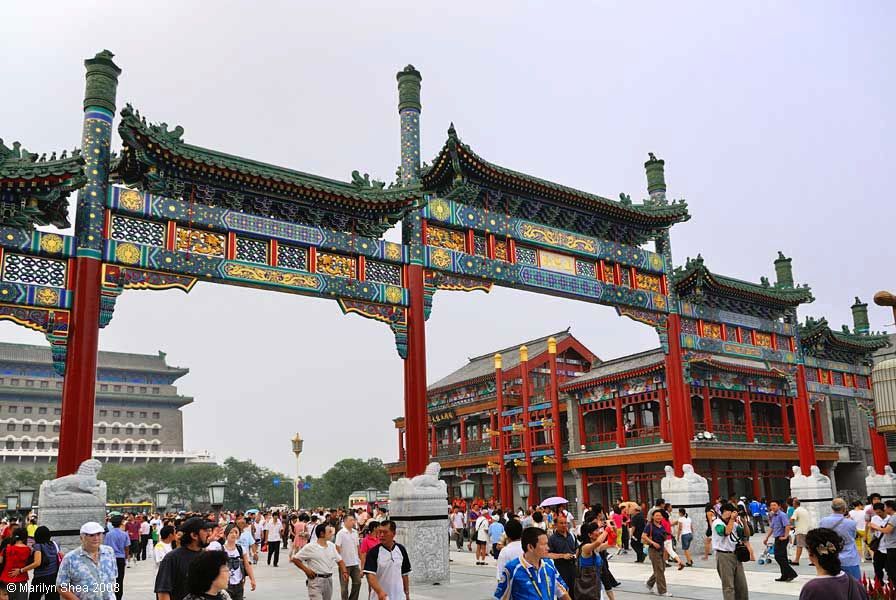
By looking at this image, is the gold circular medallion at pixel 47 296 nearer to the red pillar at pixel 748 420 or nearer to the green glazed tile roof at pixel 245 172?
the green glazed tile roof at pixel 245 172

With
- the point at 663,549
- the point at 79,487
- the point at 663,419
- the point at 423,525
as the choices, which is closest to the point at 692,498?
the point at 663,549

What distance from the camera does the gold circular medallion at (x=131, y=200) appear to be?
44.5ft

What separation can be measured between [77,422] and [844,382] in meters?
25.3

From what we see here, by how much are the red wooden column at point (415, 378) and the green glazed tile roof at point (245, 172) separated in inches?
62.7

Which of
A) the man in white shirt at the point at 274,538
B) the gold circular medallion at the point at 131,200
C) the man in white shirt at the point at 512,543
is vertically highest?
the gold circular medallion at the point at 131,200

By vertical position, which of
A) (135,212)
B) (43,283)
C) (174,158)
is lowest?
(43,283)

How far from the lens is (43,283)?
1280 cm

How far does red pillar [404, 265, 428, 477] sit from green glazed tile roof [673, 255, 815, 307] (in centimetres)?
873

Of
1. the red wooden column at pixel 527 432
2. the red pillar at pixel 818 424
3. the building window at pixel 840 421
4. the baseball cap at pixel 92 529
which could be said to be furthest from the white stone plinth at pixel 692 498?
the building window at pixel 840 421

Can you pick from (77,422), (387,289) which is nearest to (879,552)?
(387,289)

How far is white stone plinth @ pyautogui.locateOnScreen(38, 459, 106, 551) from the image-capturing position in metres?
11.4

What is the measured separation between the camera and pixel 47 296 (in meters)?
12.7

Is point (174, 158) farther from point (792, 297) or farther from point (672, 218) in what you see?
point (792, 297)

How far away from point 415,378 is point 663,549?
5.80m
